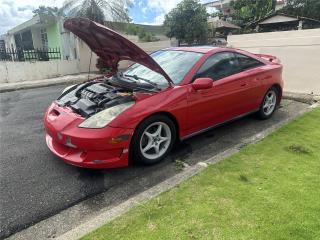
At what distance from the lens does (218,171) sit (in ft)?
12.3

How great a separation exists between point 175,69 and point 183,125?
0.87m

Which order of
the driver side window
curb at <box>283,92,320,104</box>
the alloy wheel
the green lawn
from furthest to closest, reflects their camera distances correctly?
curb at <box>283,92,320,104</box>
the driver side window
the alloy wheel
the green lawn

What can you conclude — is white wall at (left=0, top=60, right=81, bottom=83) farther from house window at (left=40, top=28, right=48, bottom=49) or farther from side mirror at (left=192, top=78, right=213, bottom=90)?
side mirror at (left=192, top=78, right=213, bottom=90)

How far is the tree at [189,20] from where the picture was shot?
2105cm

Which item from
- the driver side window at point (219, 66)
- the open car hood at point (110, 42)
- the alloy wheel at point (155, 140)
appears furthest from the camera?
the driver side window at point (219, 66)

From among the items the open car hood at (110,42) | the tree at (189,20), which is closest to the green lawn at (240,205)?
the open car hood at (110,42)

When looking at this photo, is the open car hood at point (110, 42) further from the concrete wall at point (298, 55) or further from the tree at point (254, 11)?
the tree at point (254, 11)

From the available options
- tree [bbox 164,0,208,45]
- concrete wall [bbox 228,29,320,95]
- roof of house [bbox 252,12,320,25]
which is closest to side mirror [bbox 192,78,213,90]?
concrete wall [bbox 228,29,320,95]

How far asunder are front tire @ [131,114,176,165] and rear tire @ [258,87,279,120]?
235cm

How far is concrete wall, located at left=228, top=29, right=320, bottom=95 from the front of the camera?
7.55m

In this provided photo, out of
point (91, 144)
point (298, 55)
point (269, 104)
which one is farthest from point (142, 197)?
point (298, 55)

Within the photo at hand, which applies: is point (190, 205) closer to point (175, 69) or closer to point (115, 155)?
point (115, 155)

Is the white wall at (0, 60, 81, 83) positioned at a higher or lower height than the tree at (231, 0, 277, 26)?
lower

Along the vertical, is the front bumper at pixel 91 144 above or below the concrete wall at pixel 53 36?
below
